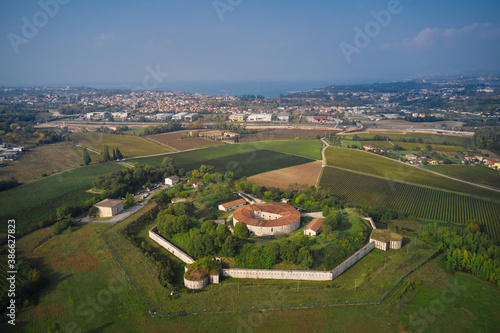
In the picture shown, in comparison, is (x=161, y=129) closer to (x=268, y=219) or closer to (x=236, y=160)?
(x=236, y=160)

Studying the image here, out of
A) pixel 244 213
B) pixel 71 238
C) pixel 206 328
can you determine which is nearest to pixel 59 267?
pixel 71 238

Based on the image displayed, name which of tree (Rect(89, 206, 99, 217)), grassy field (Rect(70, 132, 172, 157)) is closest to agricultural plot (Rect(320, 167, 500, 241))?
tree (Rect(89, 206, 99, 217))

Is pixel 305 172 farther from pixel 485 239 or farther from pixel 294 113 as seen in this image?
pixel 294 113

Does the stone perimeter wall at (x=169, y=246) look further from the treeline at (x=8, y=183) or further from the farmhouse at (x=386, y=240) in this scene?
the treeline at (x=8, y=183)

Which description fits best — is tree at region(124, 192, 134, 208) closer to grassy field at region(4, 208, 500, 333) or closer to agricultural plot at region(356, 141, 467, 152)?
grassy field at region(4, 208, 500, 333)

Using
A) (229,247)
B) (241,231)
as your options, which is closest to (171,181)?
(241,231)

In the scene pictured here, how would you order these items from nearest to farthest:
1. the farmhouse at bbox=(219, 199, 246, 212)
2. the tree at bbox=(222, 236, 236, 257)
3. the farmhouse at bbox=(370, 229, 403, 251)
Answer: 1. the tree at bbox=(222, 236, 236, 257)
2. the farmhouse at bbox=(370, 229, 403, 251)
3. the farmhouse at bbox=(219, 199, 246, 212)
